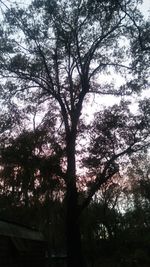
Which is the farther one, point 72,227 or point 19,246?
point 72,227

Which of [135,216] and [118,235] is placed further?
[135,216]

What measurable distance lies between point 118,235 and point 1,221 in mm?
34128

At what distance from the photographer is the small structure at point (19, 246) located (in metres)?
13.5

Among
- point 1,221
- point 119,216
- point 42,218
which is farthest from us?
point 119,216

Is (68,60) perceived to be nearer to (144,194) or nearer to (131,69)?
(131,69)

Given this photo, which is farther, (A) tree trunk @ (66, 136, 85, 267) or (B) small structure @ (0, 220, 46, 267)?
(A) tree trunk @ (66, 136, 85, 267)

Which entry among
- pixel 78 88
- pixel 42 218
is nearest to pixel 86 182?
pixel 78 88

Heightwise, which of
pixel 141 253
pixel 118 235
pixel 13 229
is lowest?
pixel 13 229

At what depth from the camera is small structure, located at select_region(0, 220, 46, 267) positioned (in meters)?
13.5

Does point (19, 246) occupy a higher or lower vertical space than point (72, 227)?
lower

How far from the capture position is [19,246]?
47.1ft

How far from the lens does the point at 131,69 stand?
2164 cm

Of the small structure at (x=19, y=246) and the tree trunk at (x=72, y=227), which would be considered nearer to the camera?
the small structure at (x=19, y=246)

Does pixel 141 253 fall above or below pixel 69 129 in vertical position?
below
